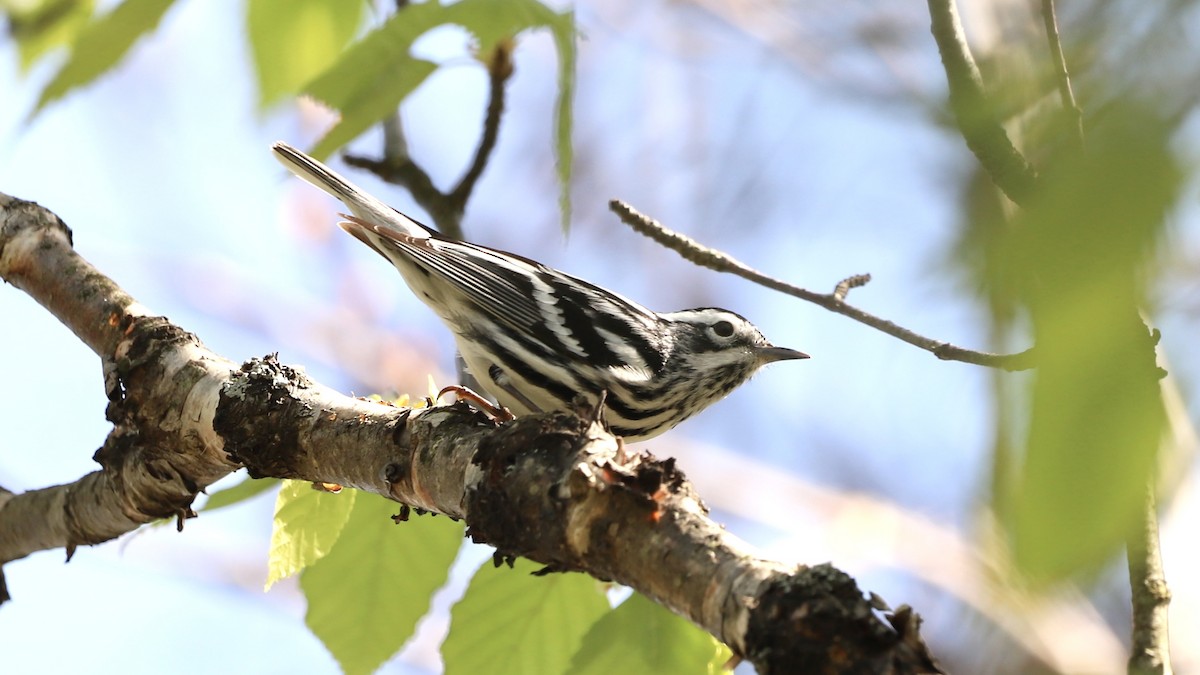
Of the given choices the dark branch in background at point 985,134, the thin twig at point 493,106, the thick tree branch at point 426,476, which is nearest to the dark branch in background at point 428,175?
the thin twig at point 493,106

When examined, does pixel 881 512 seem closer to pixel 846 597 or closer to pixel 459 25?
pixel 459 25

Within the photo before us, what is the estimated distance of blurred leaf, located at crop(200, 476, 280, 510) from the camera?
6.07ft

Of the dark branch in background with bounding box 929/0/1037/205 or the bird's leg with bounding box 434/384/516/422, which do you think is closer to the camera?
the dark branch in background with bounding box 929/0/1037/205

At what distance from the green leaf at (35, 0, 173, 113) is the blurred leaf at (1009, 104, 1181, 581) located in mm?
1797

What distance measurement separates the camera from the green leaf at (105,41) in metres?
1.90

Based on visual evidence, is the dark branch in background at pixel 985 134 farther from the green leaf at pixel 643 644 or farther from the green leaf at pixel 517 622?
the green leaf at pixel 517 622

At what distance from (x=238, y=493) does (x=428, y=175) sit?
4.37 ft

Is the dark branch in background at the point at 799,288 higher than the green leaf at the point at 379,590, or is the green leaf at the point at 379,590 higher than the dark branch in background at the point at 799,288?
the dark branch in background at the point at 799,288

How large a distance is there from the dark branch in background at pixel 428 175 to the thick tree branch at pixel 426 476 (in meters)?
0.90

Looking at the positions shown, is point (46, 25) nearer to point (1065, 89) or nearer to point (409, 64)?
point (409, 64)

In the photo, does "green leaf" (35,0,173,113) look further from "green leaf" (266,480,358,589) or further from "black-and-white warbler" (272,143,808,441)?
"green leaf" (266,480,358,589)

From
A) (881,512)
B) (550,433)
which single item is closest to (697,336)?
(550,433)

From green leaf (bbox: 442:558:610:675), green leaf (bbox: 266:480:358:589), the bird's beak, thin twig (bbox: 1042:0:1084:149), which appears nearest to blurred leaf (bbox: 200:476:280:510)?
green leaf (bbox: 266:480:358:589)

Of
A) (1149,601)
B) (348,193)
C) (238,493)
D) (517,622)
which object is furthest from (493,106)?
(1149,601)
